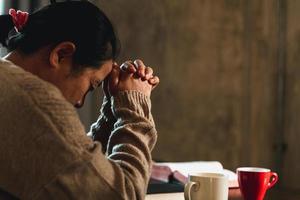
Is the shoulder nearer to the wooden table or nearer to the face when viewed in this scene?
the face

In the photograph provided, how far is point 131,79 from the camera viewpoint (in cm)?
112

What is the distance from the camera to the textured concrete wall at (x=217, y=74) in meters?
3.06

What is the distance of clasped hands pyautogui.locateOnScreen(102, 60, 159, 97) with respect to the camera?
1103mm

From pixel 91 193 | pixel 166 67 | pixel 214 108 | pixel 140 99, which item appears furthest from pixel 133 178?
pixel 214 108

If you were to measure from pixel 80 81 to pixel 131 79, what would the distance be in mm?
144

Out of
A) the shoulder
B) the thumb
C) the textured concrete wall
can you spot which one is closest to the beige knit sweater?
the shoulder

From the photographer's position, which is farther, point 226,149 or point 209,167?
point 226,149

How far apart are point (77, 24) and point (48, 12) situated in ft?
0.22

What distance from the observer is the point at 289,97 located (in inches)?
133

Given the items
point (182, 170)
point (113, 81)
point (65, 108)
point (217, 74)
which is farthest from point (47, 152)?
point (217, 74)

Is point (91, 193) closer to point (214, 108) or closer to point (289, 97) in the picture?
point (214, 108)

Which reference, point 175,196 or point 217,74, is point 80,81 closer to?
point 175,196

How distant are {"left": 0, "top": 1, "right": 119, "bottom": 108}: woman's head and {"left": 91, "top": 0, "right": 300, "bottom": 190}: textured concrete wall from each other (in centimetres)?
189

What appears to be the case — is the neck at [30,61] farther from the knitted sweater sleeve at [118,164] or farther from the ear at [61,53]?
the knitted sweater sleeve at [118,164]
